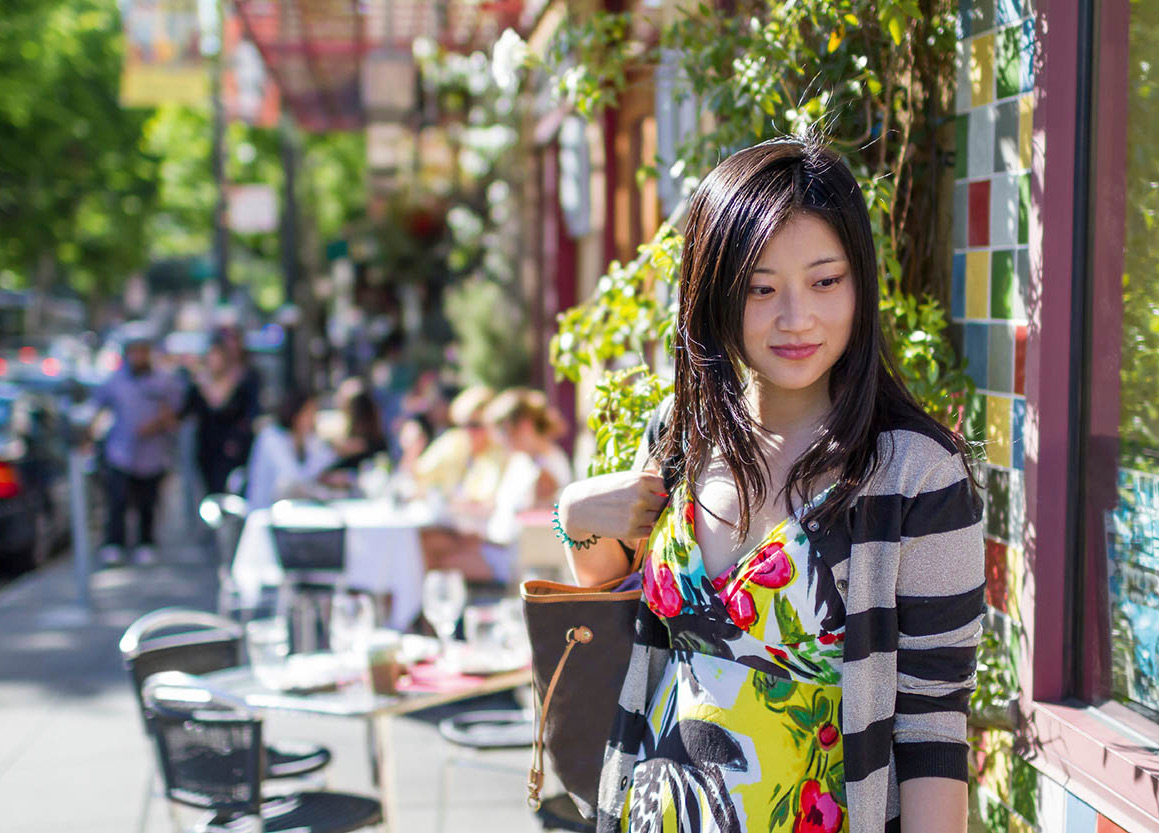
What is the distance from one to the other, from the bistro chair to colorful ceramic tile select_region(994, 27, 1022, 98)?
13.0 ft

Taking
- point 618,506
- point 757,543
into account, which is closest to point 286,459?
point 618,506

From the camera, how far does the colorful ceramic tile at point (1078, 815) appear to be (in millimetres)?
2352

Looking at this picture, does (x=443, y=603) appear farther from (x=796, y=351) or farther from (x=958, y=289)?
(x=796, y=351)

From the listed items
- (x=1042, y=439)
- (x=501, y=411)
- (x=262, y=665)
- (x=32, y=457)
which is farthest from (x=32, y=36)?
(x=1042, y=439)

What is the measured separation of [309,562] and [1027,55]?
4.77 metres

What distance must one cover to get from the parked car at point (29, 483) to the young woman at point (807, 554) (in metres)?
9.12

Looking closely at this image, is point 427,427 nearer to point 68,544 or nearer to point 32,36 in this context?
point 68,544

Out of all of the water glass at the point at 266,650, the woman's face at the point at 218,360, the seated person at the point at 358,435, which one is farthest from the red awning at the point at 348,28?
the water glass at the point at 266,650

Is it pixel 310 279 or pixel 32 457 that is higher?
pixel 310 279

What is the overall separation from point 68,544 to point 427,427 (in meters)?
3.53

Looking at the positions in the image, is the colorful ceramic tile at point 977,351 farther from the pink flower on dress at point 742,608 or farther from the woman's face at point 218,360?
the woman's face at point 218,360

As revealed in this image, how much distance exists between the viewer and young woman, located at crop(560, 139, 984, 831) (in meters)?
1.65

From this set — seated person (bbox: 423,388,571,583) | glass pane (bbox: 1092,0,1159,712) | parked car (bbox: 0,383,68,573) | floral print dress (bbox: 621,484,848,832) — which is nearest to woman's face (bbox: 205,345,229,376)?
parked car (bbox: 0,383,68,573)

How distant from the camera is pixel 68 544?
11656 millimetres
